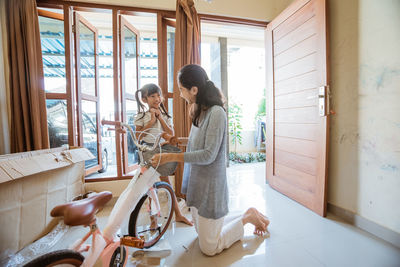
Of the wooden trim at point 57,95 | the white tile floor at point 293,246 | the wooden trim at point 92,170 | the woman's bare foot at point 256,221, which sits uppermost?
the wooden trim at point 57,95

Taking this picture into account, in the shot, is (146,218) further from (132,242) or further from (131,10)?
(131,10)

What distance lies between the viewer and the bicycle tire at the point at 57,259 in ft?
2.39

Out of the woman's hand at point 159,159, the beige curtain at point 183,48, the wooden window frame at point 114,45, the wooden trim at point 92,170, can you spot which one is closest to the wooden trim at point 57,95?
the wooden window frame at point 114,45

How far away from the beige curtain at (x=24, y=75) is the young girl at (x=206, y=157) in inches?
70.6

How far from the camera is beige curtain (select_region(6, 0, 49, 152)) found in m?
1.85

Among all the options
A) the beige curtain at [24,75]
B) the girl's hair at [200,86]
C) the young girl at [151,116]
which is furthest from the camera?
the beige curtain at [24,75]

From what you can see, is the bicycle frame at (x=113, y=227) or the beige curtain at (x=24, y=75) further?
the beige curtain at (x=24, y=75)

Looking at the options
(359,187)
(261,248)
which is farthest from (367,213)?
(261,248)

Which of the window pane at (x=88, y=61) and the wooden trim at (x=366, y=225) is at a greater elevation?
the window pane at (x=88, y=61)

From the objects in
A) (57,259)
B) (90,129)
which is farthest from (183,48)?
(57,259)

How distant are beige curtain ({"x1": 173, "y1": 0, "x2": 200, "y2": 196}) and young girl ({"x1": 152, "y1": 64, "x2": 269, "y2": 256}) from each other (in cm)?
100

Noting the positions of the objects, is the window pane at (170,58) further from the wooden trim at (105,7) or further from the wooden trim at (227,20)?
the wooden trim at (227,20)

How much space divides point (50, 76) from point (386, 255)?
3.97 m

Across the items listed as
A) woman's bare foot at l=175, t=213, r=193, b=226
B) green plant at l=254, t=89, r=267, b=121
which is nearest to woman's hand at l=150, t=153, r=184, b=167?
woman's bare foot at l=175, t=213, r=193, b=226
